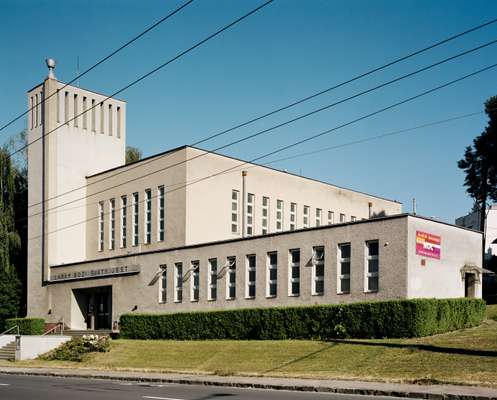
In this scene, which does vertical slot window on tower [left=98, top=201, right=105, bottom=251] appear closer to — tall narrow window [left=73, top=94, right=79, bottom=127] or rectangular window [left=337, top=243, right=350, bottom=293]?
tall narrow window [left=73, top=94, right=79, bottom=127]

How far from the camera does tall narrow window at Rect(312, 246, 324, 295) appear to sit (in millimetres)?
34750

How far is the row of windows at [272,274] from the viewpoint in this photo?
32.7 meters

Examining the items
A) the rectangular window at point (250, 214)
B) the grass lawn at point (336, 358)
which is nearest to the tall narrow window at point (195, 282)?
the grass lawn at point (336, 358)

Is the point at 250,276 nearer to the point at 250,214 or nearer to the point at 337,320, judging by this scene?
Result: the point at 337,320

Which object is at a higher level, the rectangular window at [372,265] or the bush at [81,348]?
the rectangular window at [372,265]

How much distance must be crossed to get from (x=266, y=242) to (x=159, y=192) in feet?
40.1

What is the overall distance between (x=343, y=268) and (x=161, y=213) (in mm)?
16795

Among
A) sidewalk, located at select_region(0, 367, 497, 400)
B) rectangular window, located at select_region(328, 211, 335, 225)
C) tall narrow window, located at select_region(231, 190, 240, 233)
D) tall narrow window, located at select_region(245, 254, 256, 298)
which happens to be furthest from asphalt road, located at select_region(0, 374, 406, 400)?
rectangular window, located at select_region(328, 211, 335, 225)

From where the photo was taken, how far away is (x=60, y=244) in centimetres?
5278

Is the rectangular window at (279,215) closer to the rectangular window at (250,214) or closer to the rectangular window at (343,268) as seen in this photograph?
the rectangular window at (250,214)

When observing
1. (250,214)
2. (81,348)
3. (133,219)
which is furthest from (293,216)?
(81,348)

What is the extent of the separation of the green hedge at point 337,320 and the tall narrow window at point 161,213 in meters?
9.12

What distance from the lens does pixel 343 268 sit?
33.8 m

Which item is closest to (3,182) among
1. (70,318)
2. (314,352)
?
(70,318)
